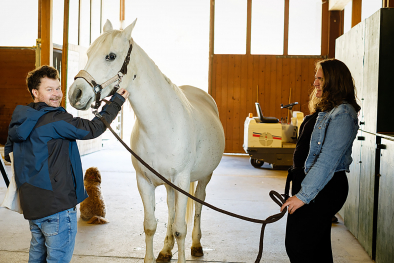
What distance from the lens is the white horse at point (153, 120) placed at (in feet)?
6.34

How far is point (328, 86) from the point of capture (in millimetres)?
1801

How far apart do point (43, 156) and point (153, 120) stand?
733mm

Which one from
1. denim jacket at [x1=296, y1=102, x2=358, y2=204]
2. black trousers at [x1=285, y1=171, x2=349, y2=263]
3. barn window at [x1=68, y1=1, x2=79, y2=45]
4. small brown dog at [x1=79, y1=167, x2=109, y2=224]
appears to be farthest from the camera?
barn window at [x1=68, y1=1, x2=79, y2=45]

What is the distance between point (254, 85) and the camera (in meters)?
9.45

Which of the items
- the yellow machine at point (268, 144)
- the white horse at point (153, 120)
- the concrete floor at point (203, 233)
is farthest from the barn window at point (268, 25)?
the white horse at point (153, 120)

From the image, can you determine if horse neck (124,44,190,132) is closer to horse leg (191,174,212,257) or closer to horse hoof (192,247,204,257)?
horse leg (191,174,212,257)

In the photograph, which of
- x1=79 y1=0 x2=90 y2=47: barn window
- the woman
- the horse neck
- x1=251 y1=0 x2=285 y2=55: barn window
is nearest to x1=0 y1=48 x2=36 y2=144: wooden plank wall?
x1=79 y1=0 x2=90 y2=47: barn window

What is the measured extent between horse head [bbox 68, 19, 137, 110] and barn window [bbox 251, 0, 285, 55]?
7.97m

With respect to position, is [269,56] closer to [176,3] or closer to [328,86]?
[176,3]

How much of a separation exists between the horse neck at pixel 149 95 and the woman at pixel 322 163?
869 mm

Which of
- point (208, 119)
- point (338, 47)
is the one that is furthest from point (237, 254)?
point (338, 47)

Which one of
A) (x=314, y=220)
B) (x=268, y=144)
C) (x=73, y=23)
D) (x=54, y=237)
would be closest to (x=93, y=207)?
(x=54, y=237)

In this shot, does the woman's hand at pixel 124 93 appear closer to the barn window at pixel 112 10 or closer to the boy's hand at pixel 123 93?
the boy's hand at pixel 123 93

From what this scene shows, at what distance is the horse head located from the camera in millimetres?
1825
